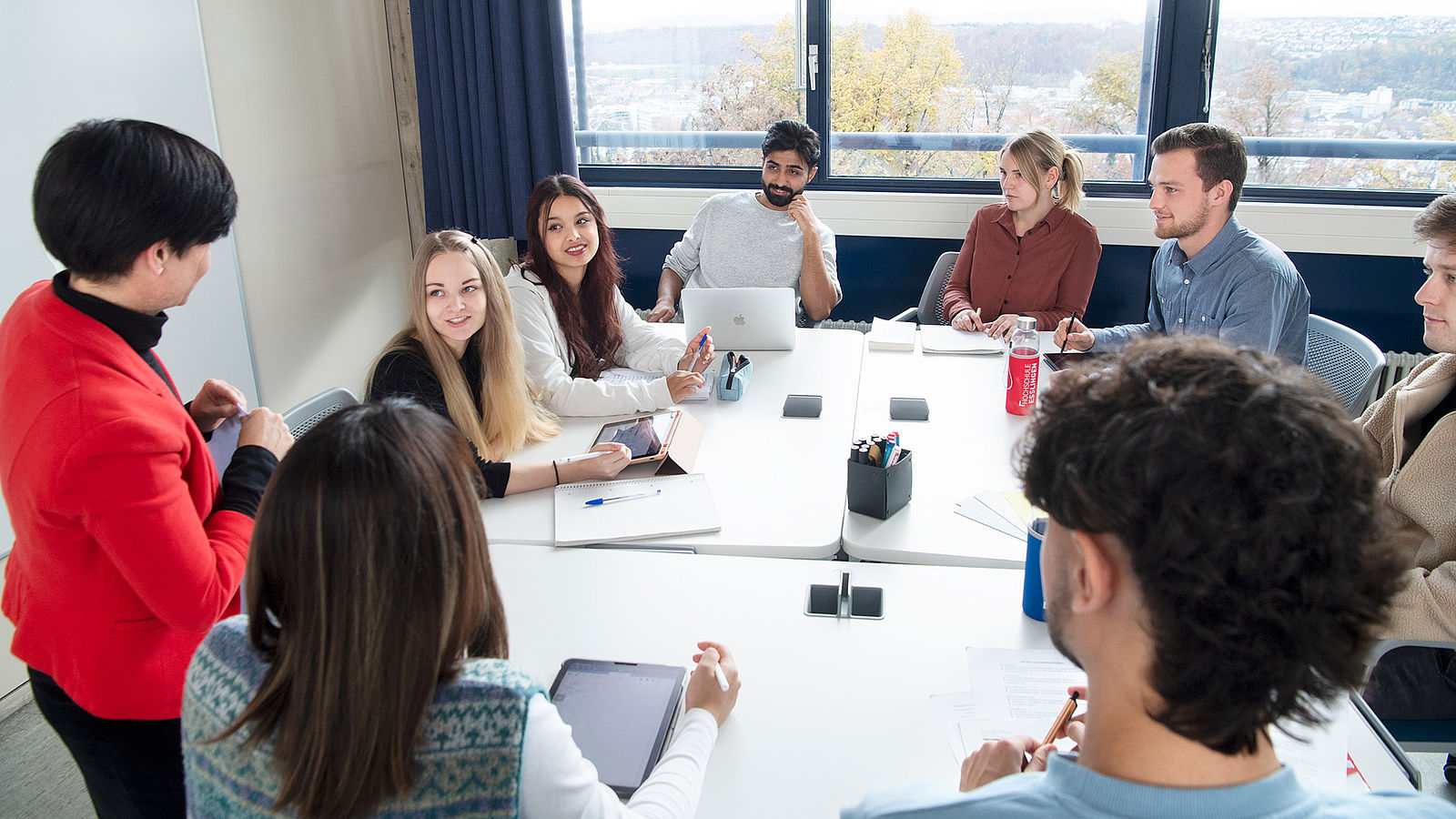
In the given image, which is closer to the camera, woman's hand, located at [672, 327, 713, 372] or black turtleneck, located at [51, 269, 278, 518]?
black turtleneck, located at [51, 269, 278, 518]

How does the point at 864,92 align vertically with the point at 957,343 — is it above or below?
above

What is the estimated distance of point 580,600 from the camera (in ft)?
5.07

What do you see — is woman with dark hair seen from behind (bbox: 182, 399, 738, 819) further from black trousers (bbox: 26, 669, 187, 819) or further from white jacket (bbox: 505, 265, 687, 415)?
white jacket (bbox: 505, 265, 687, 415)

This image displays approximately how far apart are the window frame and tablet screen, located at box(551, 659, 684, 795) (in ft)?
10.4

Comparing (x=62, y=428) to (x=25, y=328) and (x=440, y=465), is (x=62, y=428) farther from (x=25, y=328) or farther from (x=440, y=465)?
(x=440, y=465)

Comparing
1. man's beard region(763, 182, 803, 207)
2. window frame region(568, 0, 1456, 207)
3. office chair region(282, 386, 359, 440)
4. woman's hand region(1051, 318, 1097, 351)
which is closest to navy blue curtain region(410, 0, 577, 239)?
window frame region(568, 0, 1456, 207)

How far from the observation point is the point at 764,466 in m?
2.06

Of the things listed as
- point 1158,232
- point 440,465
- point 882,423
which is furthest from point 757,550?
point 1158,232

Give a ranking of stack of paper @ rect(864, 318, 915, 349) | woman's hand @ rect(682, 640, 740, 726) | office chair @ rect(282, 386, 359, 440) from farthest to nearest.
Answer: stack of paper @ rect(864, 318, 915, 349) → office chair @ rect(282, 386, 359, 440) → woman's hand @ rect(682, 640, 740, 726)

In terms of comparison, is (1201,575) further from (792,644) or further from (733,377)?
(733,377)

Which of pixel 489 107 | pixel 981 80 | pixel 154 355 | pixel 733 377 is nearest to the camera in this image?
pixel 154 355

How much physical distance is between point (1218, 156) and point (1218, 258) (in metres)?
0.28

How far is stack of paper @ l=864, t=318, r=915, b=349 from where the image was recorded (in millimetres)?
2943

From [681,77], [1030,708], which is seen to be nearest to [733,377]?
[1030,708]
